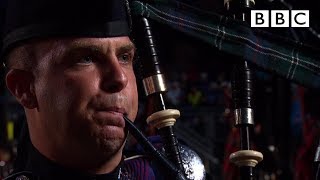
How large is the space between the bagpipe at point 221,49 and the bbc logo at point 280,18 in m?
0.06

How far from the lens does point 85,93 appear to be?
54.5 inches

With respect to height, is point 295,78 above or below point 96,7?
below

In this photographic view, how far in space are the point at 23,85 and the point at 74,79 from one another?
190mm

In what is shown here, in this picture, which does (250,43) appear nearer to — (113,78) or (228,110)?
(113,78)

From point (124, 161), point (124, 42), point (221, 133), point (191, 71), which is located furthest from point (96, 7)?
point (191, 71)

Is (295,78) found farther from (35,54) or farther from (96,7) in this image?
(35,54)

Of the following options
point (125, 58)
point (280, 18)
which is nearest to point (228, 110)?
point (280, 18)

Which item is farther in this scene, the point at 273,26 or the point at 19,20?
the point at 273,26

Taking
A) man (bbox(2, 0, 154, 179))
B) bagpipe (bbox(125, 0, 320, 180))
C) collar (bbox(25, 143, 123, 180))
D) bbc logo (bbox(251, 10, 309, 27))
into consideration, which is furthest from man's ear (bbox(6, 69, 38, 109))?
bbc logo (bbox(251, 10, 309, 27))

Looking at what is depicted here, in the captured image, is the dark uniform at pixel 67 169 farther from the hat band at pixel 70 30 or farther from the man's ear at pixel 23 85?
the hat band at pixel 70 30

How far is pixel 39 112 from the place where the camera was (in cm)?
148

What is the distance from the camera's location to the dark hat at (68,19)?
1425 mm

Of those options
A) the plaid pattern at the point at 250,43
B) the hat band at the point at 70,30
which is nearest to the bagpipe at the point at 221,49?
the plaid pattern at the point at 250,43

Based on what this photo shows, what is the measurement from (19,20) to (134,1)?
30cm
